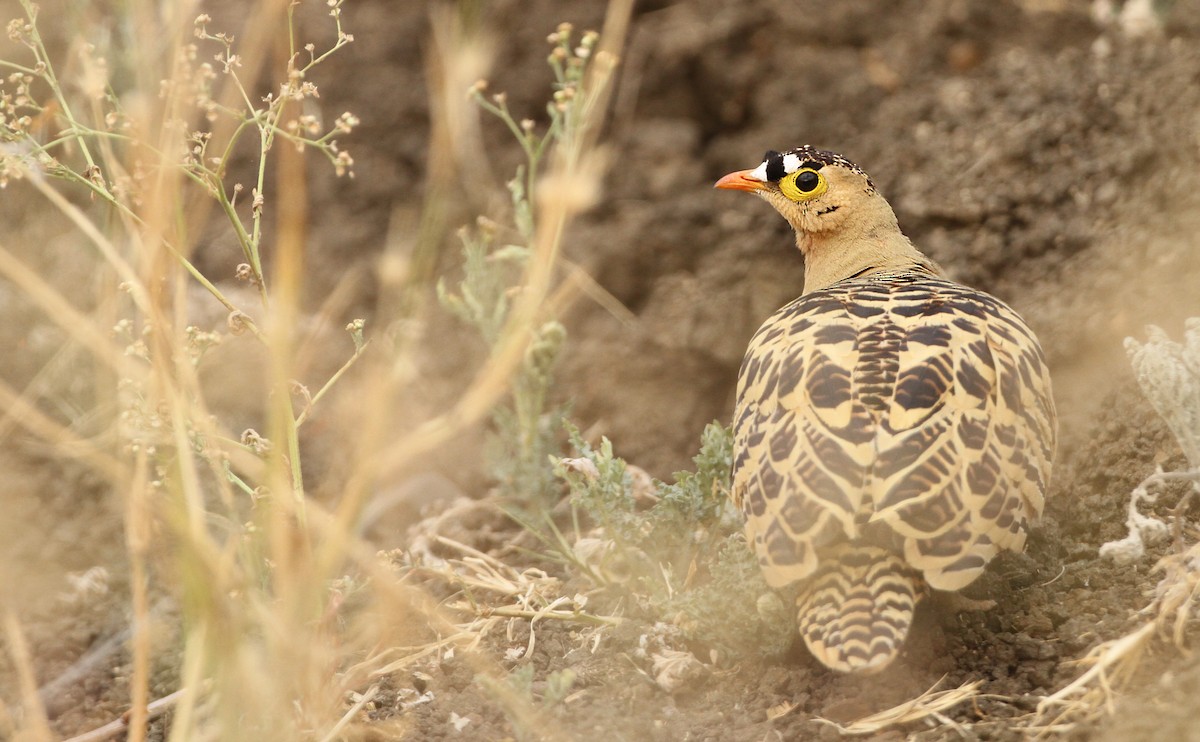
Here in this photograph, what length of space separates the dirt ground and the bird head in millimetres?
842

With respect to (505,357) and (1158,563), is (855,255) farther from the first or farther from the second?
(505,357)

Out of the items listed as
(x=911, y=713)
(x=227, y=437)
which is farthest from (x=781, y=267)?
(x=227, y=437)

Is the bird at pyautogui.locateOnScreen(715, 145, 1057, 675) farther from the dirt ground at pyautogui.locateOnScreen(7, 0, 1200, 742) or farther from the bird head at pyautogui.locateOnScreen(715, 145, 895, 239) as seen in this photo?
the bird head at pyautogui.locateOnScreen(715, 145, 895, 239)

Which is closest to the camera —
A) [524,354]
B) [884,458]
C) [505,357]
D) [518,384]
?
[505,357]

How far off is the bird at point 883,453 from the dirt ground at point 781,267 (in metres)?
0.34

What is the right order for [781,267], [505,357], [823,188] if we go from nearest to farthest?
[505,357]
[823,188]
[781,267]

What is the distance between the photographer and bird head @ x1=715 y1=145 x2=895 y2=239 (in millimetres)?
4418

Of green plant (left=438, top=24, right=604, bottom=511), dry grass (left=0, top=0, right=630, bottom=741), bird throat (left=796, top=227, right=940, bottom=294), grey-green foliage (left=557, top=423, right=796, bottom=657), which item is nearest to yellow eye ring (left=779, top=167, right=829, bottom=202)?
bird throat (left=796, top=227, right=940, bottom=294)

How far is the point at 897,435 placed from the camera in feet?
10.2

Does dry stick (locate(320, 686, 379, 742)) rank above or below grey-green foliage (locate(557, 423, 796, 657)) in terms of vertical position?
below

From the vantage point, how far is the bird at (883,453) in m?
2.98

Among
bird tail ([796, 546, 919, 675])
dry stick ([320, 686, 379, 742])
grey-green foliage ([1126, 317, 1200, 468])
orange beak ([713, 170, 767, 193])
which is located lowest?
dry stick ([320, 686, 379, 742])

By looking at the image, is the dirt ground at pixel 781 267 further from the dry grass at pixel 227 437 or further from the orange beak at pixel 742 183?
the orange beak at pixel 742 183

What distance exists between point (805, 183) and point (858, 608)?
191 cm
